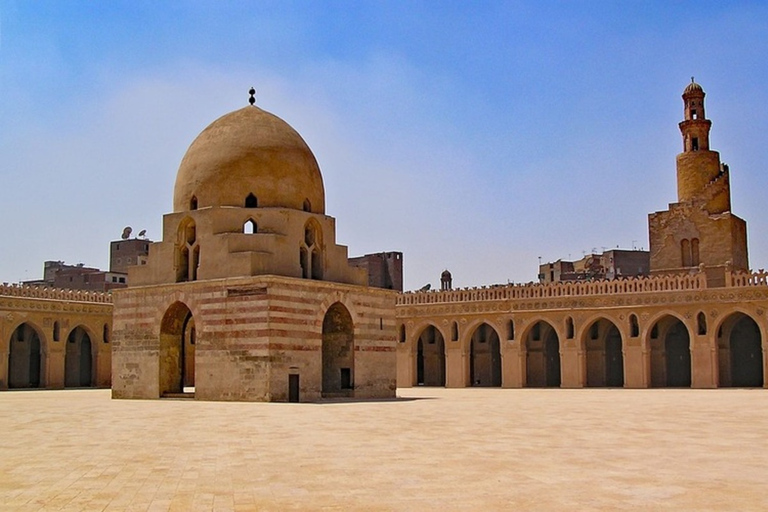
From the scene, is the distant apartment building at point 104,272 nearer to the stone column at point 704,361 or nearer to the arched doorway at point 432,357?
the arched doorway at point 432,357

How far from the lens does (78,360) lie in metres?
41.0

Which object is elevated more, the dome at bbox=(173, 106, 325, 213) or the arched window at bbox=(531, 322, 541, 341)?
the dome at bbox=(173, 106, 325, 213)

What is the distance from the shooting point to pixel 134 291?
87.9 feet

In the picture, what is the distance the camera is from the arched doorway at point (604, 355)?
125ft

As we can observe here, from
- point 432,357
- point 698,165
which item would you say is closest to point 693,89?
point 698,165

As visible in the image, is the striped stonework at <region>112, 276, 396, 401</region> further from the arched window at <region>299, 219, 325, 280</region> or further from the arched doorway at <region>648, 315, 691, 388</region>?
the arched doorway at <region>648, 315, 691, 388</region>

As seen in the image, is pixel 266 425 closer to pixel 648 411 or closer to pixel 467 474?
pixel 467 474

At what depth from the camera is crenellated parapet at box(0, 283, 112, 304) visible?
35.6 metres

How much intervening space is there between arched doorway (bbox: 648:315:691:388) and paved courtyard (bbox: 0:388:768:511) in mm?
18125

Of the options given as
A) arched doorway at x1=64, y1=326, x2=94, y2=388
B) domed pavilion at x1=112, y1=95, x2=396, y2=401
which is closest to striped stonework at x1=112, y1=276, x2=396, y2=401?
domed pavilion at x1=112, y1=95, x2=396, y2=401

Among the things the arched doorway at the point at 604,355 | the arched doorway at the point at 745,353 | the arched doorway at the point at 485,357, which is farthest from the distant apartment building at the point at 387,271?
the arched doorway at the point at 745,353

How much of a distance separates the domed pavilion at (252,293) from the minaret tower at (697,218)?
16259 mm

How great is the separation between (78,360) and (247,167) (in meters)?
19.5

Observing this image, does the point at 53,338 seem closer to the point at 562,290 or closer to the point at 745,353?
the point at 562,290
